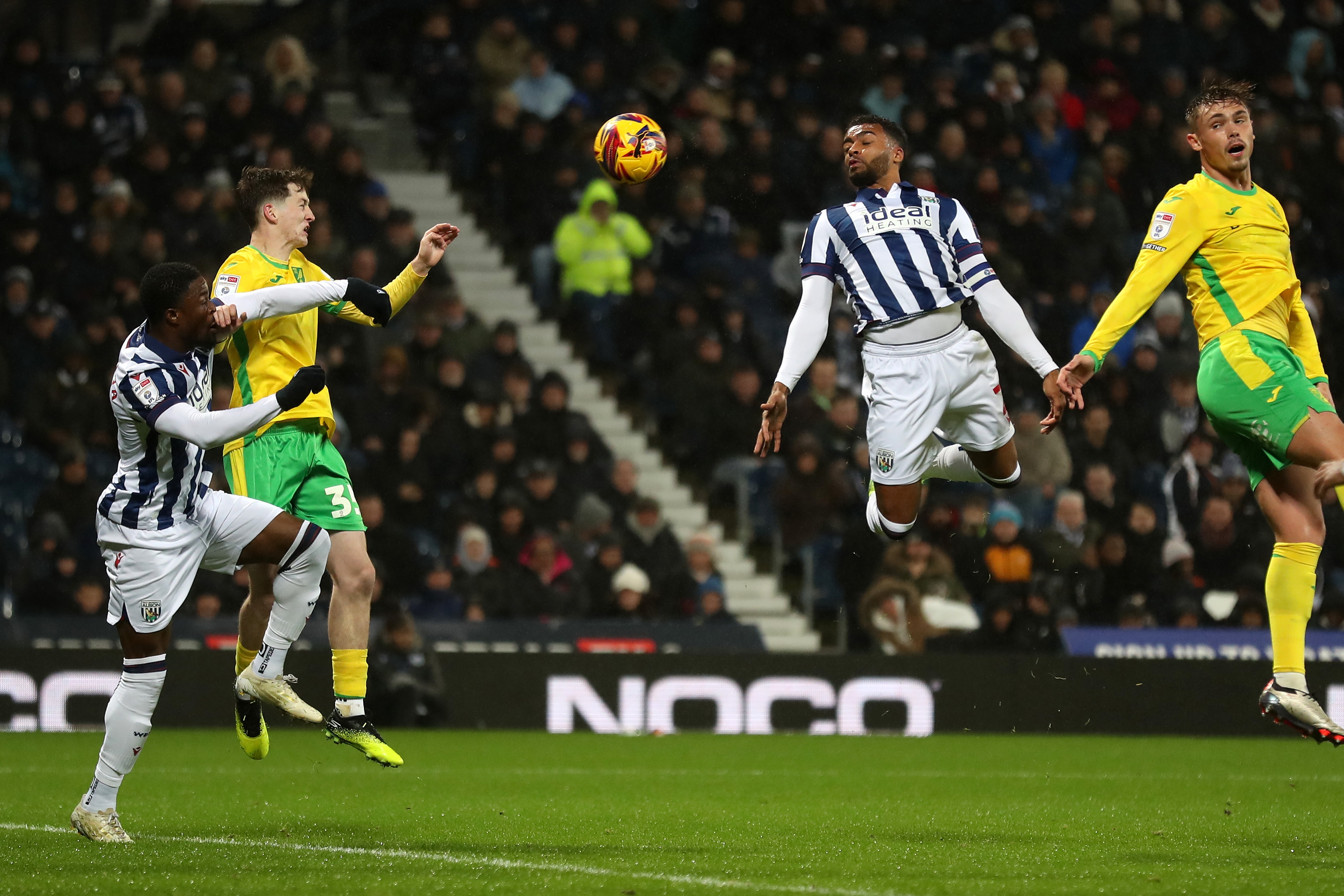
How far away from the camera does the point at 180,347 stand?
22.1 feet

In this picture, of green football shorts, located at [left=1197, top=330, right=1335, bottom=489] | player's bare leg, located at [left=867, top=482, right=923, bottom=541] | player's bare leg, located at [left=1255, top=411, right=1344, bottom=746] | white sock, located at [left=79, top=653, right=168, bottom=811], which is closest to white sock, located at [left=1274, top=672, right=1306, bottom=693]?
player's bare leg, located at [left=1255, top=411, right=1344, bottom=746]

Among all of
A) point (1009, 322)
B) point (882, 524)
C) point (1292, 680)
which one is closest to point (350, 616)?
point (882, 524)

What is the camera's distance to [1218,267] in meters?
7.25

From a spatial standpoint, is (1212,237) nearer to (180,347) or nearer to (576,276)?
(180,347)

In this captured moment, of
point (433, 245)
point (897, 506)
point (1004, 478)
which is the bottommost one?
point (897, 506)

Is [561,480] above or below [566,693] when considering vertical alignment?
above

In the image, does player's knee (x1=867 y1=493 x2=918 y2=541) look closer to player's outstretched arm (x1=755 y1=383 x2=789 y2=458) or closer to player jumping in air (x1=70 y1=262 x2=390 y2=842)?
player's outstretched arm (x1=755 y1=383 x2=789 y2=458)

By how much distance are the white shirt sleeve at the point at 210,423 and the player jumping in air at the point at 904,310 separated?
8.27 ft

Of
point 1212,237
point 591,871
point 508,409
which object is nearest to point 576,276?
point 508,409

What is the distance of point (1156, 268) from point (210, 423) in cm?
386

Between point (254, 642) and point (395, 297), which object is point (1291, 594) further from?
point (254, 642)

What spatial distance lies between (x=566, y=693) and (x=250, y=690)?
220 inches

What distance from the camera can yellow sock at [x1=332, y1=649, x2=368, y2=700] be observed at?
298 inches

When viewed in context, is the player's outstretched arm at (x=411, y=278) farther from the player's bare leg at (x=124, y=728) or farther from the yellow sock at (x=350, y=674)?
the player's bare leg at (x=124, y=728)
